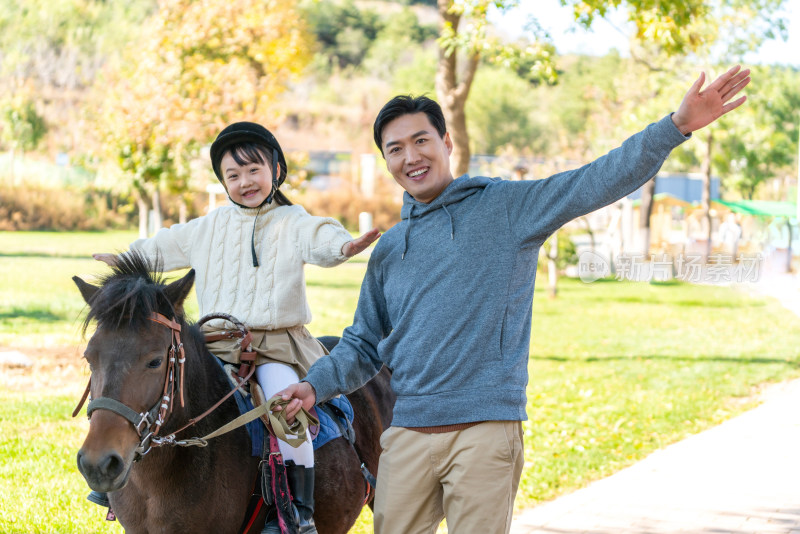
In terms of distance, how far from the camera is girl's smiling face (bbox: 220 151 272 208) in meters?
3.89

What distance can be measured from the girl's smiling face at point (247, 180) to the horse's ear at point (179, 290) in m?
0.72

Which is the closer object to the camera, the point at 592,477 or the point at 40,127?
the point at 592,477

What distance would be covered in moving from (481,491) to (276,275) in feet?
4.78

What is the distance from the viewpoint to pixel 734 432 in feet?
29.2

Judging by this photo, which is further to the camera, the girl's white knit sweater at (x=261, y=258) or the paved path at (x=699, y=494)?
the paved path at (x=699, y=494)

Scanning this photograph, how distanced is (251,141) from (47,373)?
7227 mm

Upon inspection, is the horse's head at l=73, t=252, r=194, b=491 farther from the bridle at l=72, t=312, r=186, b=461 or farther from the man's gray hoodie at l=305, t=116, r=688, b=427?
the man's gray hoodie at l=305, t=116, r=688, b=427

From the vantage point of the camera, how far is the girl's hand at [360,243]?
364cm

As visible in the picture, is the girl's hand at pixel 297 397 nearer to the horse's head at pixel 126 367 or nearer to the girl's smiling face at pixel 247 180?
the horse's head at pixel 126 367

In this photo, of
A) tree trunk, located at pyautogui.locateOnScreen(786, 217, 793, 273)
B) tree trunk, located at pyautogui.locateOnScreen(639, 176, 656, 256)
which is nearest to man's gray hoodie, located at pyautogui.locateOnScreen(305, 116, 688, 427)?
tree trunk, located at pyautogui.locateOnScreen(639, 176, 656, 256)

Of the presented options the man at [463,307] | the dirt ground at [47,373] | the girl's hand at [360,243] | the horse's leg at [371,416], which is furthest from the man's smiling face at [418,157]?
the dirt ground at [47,373]

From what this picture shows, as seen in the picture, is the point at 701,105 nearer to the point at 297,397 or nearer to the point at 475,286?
the point at 475,286

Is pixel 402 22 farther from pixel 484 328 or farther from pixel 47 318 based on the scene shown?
pixel 484 328

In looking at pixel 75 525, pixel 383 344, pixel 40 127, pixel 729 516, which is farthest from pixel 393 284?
pixel 40 127
